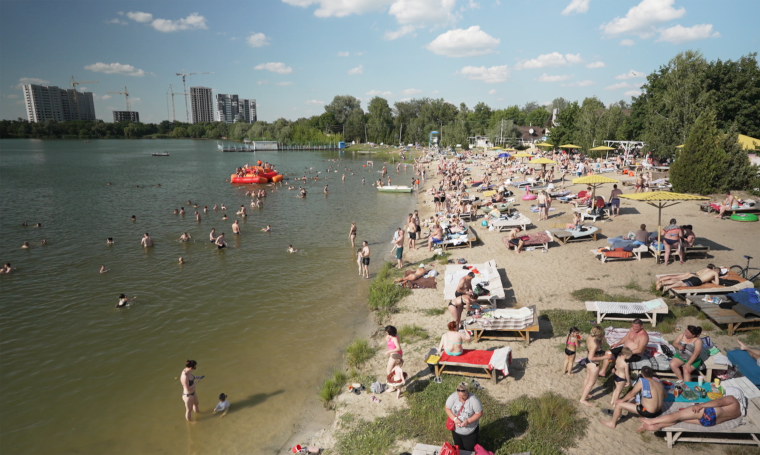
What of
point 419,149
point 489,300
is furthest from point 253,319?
point 419,149

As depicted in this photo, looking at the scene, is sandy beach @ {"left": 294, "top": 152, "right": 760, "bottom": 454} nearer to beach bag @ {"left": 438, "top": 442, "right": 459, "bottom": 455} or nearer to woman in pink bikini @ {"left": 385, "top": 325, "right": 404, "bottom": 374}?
woman in pink bikini @ {"left": 385, "top": 325, "right": 404, "bottom": 374}

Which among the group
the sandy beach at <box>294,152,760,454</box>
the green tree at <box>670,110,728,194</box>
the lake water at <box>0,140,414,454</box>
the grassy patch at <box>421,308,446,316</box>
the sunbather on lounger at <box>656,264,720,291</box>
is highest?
the green tree at <box>670,110,728,194</box>

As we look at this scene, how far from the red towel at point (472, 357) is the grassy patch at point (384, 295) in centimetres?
398

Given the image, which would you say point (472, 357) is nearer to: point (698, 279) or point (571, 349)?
point (571, 349)

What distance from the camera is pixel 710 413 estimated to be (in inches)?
217

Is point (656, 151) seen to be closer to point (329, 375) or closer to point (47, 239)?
point (329, 375)

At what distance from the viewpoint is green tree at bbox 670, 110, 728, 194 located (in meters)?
20.8

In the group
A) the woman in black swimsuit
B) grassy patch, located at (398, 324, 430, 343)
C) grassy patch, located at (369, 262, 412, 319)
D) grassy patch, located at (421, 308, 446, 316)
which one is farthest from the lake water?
grassy patch, located at (421, 308, 446, 316)

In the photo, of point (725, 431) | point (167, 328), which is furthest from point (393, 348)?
point (167, 328)

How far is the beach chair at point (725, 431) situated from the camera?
537 cm

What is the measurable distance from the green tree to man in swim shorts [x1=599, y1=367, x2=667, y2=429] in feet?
67.2

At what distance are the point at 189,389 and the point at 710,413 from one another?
Result: 8.85 m

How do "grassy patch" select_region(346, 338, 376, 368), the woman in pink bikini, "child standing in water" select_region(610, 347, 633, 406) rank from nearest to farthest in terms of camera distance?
1. "child standing in water" select_region(610, 347, 633, 406)
2. the woman in pink bikini
3. "grassy patch" select_region(346, 338, 376, 368)

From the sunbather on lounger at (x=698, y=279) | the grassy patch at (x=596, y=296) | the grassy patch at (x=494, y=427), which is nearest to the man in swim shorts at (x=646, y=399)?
the grassy patch at (x=494, y=427)
